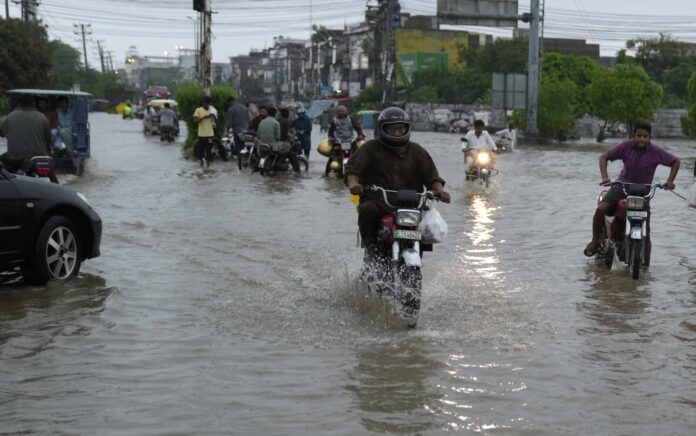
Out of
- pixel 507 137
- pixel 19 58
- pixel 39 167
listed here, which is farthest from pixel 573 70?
pixel 39 167

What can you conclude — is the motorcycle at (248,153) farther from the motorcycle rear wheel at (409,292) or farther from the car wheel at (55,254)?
the motorcycle rear wheel at (409,292)

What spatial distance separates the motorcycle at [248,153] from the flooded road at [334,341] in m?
10.0

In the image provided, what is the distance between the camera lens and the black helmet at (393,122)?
8.13 metres

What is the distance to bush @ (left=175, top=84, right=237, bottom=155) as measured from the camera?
103ft

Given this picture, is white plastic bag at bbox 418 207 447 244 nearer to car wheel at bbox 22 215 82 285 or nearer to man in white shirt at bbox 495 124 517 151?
car wheel at bbox 22 215 82 285

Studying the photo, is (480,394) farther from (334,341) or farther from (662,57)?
(662,57)

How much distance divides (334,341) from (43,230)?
324 centimetres

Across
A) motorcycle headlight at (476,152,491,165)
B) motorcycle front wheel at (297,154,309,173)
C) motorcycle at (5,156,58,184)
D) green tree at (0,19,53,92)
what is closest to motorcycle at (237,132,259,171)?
motorcycle front wheel at (297,154,309,173)

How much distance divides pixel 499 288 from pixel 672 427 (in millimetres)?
4234

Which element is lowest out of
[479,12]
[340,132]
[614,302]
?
[614,302]

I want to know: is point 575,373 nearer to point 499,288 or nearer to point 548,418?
point 548,418

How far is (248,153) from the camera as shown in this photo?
2477 centimetres

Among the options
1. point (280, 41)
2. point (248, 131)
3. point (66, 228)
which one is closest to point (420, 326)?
point (66, 228)

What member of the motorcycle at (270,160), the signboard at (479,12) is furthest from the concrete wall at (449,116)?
the motorcycle at (270,160)
